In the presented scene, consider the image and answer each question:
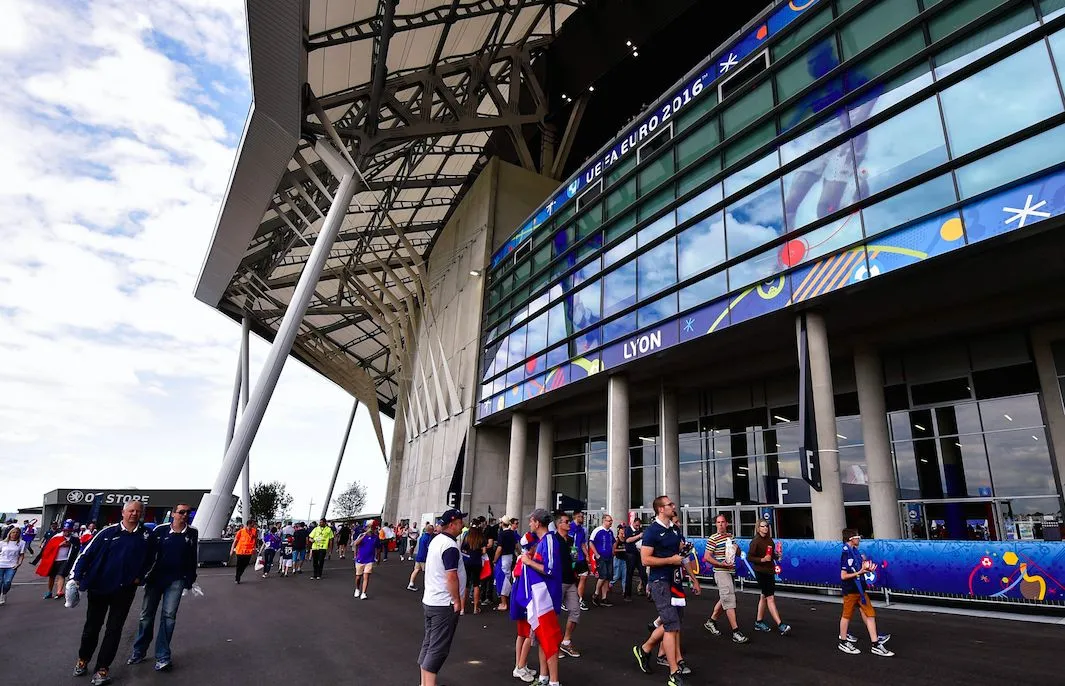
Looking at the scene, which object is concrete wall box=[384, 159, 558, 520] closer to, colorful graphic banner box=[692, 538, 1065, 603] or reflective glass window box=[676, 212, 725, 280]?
reflective glass window box=[676, 212, 725, 280]

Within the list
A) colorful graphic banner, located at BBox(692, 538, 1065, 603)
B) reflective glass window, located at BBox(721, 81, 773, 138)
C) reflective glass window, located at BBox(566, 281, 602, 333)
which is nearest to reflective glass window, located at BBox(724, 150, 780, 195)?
reflective glass window, located at BBox(721, 81, 773, 138)

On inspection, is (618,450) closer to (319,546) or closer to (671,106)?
(319,546)

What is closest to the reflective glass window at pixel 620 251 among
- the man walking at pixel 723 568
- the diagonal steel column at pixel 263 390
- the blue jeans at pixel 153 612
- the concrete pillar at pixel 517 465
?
the concrete pillar at pixel 517 465

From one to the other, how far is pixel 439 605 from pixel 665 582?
239 centimetres

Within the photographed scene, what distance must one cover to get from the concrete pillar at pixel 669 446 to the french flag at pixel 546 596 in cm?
1527

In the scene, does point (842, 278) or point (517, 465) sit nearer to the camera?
point (842, 278)

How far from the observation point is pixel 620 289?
2078cm

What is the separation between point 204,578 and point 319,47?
796 inches

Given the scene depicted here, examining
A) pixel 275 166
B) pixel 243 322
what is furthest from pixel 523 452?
pixel 243 322

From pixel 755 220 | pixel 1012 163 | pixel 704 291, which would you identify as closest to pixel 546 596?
pixel 1012 163

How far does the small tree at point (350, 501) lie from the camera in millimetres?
119062

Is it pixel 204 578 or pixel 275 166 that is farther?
pixel 275 166

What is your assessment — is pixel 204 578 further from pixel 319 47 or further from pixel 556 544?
pixel 319 47

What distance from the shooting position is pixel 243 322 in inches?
1845
